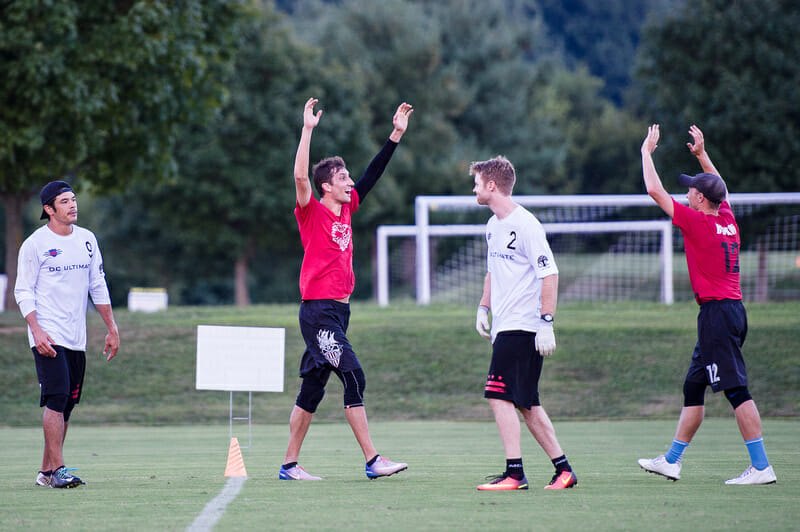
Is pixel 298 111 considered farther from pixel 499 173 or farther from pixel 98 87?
pixel 499 173

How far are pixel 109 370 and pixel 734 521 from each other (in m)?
14.6

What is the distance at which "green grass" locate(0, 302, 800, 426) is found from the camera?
16703mm

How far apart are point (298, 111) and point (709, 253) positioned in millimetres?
30009

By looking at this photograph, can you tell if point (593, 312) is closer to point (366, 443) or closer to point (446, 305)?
point (446, 305)

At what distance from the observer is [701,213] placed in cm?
750

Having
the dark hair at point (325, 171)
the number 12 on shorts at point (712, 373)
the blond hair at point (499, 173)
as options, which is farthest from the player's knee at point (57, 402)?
the number 12 on shorts at point (712, 373)

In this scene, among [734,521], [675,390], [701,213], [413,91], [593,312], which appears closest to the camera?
[734,521]

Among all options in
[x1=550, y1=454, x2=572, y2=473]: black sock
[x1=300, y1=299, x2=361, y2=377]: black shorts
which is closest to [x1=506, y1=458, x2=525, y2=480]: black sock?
[x1=550, y1=454, x2=572, y2=473]: black sock

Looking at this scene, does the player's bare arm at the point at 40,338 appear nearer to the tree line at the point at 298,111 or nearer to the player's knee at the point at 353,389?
the player's knee at the point at 353,389

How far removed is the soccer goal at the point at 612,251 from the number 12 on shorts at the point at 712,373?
1531 centimetres

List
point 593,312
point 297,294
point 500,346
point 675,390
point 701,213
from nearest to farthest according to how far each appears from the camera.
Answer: point 500,346, point 701,213, point 675,390, point 593,312, point 297,294

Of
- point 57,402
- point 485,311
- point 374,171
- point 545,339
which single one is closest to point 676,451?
point 545,339

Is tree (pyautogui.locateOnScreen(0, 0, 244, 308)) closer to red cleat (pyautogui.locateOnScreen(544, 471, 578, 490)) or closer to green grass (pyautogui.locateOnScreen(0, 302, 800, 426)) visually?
green grass (pyautogui.locateOnScreen(0, 302, 800, 426))

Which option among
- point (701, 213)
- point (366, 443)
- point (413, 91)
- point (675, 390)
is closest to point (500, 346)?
point (366, 443)
